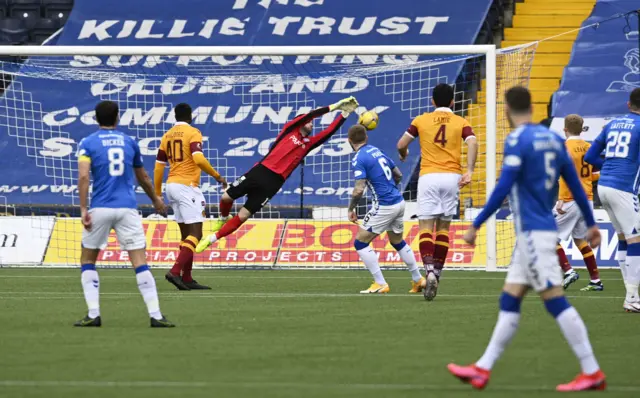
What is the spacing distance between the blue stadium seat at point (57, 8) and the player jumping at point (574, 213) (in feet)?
59.3

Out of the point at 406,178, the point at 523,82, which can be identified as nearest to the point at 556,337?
the point at 523,82

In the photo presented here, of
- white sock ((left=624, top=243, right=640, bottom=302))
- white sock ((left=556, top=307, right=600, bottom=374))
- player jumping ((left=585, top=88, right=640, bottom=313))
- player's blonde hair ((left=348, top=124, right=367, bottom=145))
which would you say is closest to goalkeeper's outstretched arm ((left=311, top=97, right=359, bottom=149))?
player's blonde hair ((left=348, top=124, right=367, bottom=145))

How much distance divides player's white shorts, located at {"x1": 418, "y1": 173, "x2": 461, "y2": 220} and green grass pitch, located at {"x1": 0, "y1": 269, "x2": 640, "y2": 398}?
3.22ft

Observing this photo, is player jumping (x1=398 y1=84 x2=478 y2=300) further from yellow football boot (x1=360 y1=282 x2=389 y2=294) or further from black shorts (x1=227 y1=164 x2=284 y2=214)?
black shorts (x1=227 y1=164 x2=284 y2=214)

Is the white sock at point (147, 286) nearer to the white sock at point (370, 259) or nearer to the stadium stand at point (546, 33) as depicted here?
the white sock at point (370, 259)

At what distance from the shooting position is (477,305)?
44.3 ft

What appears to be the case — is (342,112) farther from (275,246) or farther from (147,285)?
(275,246)

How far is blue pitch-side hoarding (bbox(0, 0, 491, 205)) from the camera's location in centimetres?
2650

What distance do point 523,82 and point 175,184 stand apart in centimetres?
738

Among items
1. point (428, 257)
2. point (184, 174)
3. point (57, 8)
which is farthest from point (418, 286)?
point (57, 8)

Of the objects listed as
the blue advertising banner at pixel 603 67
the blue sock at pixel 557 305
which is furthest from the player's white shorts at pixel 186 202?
the blue advertising banner at pixel 603 67

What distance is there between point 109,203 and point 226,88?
17.4m

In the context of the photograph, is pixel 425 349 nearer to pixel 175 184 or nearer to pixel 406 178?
pixel 175 184

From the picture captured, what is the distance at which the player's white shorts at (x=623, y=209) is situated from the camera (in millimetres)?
12836
